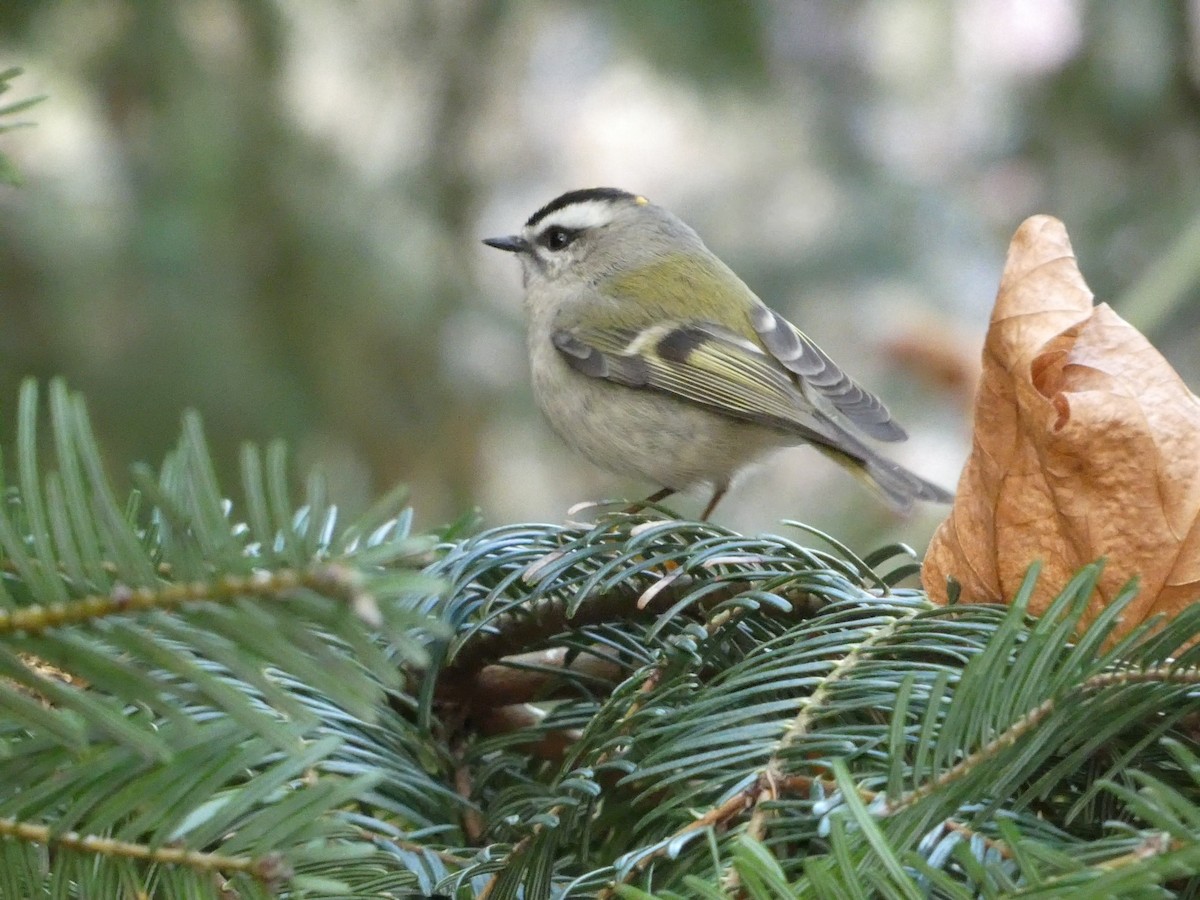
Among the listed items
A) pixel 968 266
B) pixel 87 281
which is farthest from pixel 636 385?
pixel 968 266

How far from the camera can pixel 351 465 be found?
2848 mm

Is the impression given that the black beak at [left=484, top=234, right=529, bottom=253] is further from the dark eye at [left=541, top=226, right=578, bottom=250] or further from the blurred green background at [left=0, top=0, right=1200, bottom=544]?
the blurred green background at [left=0, top=0, right=1200, bottom=544]

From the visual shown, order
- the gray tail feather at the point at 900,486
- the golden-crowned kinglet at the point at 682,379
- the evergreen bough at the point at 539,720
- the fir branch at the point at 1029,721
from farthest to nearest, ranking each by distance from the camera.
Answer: the golden-crowned kinglet at the point at 682,379, the gray tail feather at the point at 900,486, the fir branch at the point at 1029,721, the evergreen bough at the point at 539,720

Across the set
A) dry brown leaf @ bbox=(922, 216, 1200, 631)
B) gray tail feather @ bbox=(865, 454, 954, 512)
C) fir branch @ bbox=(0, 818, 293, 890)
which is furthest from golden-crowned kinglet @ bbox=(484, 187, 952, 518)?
fir branch @ bbox=(0, 818, 293, 890)

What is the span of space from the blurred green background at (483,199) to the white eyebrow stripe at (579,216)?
47 cm

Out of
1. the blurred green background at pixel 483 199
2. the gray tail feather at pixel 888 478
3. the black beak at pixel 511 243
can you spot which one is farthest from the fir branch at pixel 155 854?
the black beak at pixel 511 243

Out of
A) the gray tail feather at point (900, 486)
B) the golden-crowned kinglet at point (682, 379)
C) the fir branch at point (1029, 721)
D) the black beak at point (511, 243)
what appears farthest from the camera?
the black beak at point (511, 243)

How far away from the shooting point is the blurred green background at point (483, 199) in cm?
247

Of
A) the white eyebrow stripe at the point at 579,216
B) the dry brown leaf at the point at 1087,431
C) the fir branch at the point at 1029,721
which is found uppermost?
the white eyebrow stripe at the point at 579,216

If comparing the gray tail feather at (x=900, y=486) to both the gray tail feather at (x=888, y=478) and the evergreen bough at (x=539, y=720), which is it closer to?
the gray tail feather at (x=888, y=478)

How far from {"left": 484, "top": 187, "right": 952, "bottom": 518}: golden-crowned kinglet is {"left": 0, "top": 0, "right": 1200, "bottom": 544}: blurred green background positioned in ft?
0.59

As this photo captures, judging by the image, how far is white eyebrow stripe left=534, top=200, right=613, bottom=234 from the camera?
8.09 ft

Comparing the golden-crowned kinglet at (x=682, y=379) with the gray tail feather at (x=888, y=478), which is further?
the golden-crowned kinglet at (x=682, y=379)

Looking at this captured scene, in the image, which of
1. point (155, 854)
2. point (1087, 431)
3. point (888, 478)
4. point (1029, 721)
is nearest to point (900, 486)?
point (888, 478)
